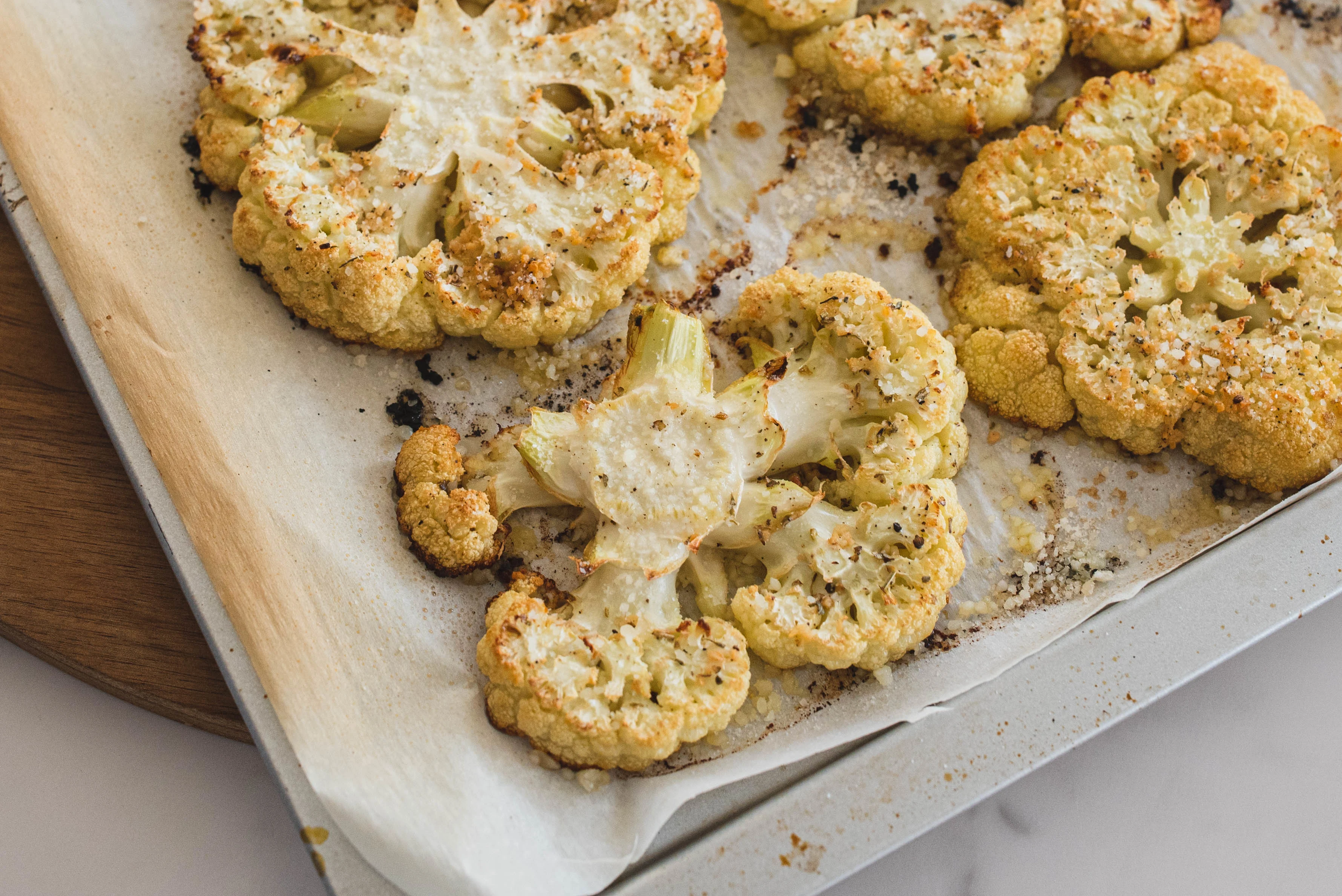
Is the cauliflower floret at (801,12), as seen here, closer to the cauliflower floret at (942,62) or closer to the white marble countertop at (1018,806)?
the cauliflower floret at (942,62)

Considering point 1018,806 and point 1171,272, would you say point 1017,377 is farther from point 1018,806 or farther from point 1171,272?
point 1018,806

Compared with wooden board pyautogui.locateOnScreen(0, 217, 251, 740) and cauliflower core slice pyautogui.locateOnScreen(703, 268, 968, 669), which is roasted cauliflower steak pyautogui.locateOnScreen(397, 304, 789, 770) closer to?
cauliflower core slice pyautogui.locateOnScreen(703, 268, 968, 669)

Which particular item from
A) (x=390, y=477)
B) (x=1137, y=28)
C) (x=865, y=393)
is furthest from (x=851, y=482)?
(x=1137, y=28)

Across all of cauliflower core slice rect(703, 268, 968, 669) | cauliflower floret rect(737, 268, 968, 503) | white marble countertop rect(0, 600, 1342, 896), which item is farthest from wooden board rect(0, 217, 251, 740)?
cauliflower floret rect(737, 268, 968, 503)

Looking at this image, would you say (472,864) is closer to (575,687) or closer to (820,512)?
(575,687)

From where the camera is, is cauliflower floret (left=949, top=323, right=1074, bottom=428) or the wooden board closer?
the wooden board

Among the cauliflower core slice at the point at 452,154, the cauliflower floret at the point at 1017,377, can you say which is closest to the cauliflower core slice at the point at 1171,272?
the cauliflower floret at the point at 1017,377
